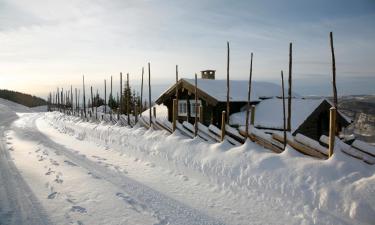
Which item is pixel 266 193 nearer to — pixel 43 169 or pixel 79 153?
pixel 43 169

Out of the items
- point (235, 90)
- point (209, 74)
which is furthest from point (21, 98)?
point (235, 90)

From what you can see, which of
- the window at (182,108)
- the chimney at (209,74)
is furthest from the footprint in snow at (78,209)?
the chimney at (209,74)

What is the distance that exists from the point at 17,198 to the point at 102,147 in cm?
725

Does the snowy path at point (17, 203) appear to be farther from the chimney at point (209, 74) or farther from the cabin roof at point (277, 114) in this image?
the chimney at point (209, 74)

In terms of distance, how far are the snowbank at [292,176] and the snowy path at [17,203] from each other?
4005 mm

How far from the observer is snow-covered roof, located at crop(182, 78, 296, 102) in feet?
60.7

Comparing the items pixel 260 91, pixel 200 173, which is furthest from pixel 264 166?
pixel 260 91

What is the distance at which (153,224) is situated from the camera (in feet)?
18.0

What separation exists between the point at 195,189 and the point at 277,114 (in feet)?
38.3

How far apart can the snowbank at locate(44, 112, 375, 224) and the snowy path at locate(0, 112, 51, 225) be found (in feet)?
13.1

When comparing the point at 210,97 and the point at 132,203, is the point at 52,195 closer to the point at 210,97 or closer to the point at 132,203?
the point at 132,203

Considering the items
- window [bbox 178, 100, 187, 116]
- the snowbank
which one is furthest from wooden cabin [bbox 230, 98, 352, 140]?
the snowbank

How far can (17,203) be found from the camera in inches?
260

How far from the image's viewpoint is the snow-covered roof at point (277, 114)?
16531 millimetres
